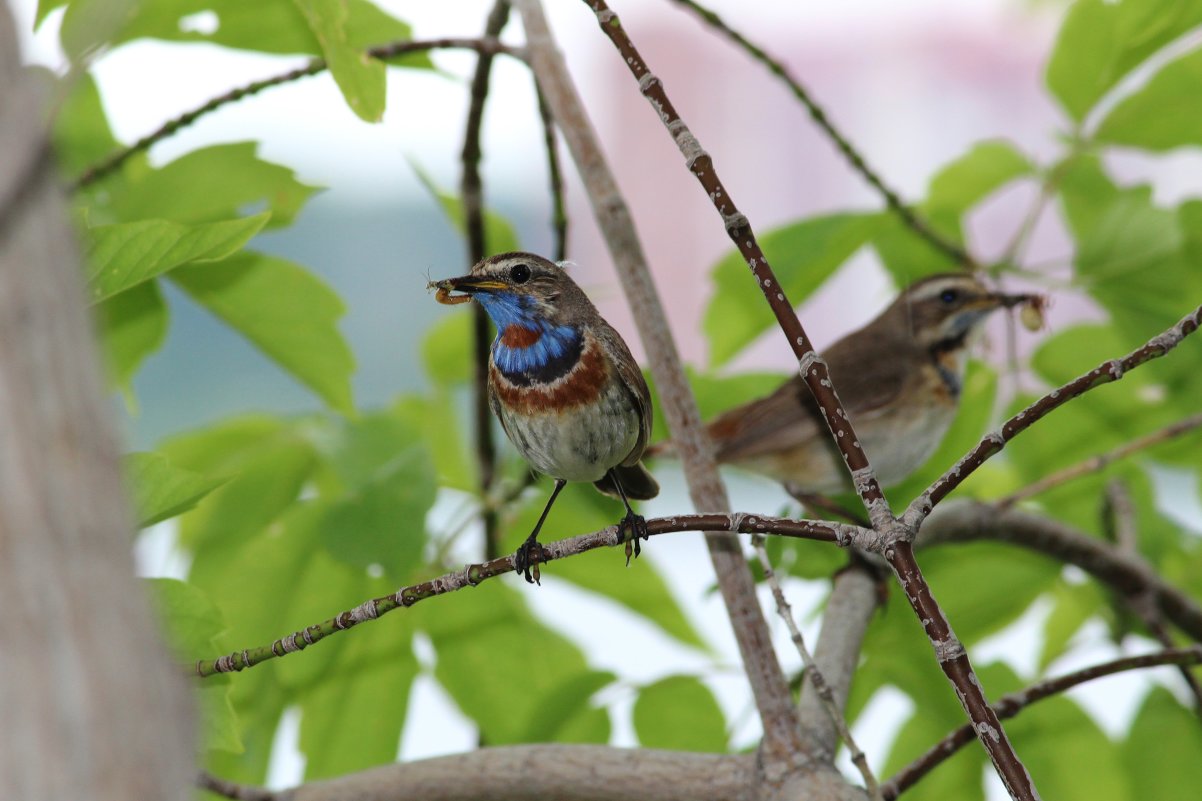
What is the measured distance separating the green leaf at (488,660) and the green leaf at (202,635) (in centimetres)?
31

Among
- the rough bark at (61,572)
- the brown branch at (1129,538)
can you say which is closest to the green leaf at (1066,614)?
the brown branch at (1129,538)

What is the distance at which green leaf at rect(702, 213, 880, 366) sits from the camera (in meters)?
1.08

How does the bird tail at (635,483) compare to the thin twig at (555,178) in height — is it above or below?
below

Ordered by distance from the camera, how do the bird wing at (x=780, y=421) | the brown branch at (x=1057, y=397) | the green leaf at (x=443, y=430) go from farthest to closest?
1. the bird wing at (x=780, y=421)
2. the green leaf at (x=443, y=430)
3. the brown branch at (x=1057, y=397)

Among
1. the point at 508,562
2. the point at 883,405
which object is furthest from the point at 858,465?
the point at 883,405

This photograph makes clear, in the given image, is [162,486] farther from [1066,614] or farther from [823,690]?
[1066,614]

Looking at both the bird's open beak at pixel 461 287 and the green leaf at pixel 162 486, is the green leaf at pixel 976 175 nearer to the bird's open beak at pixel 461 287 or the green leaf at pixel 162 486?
the bird's open beak at pixel 461 287

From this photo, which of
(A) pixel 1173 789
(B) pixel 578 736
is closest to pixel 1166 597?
(A) pixel 1173 789

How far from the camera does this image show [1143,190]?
1160mm

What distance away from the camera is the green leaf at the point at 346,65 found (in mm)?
696

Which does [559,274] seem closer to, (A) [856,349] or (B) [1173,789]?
(B) [1173,789]

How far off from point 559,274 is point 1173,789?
29.2 inches

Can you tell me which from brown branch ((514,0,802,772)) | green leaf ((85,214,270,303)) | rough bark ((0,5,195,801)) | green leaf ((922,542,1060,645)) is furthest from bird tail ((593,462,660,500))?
rough bark ((0,5,195,801))

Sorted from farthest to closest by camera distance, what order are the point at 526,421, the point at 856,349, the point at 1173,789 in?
the point at 856,349 < the point at 1173,789 < the point at 526,421
